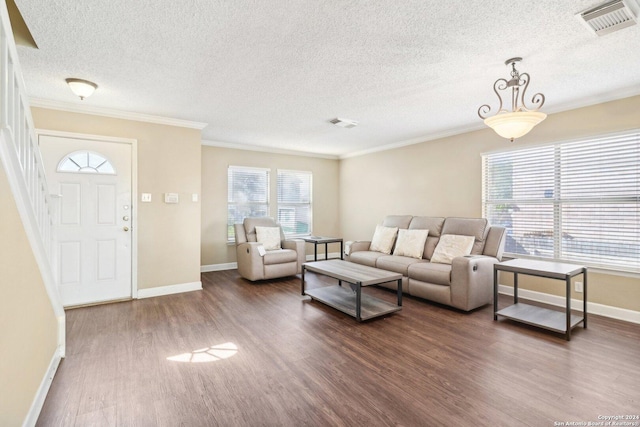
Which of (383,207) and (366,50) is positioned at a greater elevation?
(366,50)

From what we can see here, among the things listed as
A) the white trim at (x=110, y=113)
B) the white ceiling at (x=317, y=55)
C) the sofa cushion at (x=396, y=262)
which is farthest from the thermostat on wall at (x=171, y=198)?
the sofa cushion at (x=396, y=262)

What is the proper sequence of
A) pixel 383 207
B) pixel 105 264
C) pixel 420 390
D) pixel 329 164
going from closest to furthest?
pixel 420 390
pixel 105 264
pixel 383 207
pixel 329 164

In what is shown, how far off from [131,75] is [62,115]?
1.55 meters

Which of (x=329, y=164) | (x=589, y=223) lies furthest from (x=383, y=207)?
(x=589, y=223)

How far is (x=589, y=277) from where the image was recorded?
356 cm

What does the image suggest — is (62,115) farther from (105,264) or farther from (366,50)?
(366,50)

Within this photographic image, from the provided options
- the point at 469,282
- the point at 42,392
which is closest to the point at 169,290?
the point at 42,392

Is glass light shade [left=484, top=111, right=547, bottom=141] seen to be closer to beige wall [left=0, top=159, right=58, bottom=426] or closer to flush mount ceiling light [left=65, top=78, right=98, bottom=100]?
beige wall [left=0, top=159, right=58, bottom=426]

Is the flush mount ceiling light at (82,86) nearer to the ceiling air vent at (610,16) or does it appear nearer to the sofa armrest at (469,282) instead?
the ceiling air vent at (610,16)

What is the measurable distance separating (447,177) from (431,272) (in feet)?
6.34

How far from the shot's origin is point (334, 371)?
2.28m

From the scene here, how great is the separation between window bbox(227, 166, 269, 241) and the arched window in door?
2.25 meters

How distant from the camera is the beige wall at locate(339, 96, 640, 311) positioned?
3.39 metres

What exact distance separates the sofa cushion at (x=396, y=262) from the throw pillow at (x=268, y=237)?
188cm
